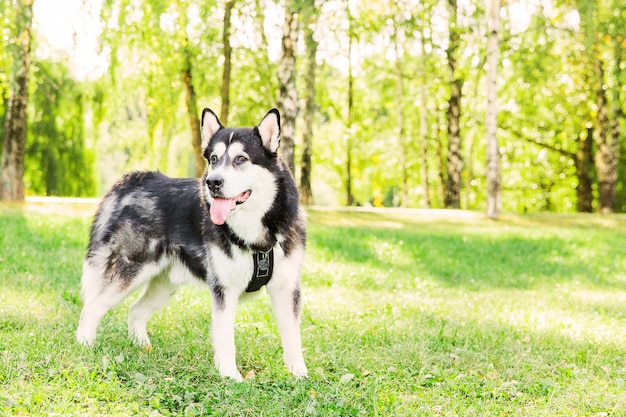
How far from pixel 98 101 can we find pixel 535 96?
58.7 feet

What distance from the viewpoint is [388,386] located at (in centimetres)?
517

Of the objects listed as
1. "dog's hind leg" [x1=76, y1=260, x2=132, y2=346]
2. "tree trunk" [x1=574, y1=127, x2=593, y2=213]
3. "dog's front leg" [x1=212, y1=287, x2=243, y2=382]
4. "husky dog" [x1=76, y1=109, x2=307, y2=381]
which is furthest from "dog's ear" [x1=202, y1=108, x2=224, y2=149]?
"tree trunk" [x1=574, y1=127, x2=593, y2=213]

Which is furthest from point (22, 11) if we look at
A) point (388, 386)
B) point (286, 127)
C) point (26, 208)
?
point (388, 386)

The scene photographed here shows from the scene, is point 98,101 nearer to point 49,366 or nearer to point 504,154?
point 49,366

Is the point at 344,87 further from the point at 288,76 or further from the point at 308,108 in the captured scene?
the point at 288,76

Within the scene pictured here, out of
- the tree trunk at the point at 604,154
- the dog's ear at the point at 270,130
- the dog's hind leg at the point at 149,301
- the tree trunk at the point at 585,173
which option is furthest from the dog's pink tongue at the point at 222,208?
the tree trunk at the point at 585,173

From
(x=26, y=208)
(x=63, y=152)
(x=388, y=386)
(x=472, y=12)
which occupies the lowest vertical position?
(x=388, y=386)

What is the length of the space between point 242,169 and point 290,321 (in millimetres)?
1324

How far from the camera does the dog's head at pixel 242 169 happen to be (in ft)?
15.7

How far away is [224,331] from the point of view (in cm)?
509

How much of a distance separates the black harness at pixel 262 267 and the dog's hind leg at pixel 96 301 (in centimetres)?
129

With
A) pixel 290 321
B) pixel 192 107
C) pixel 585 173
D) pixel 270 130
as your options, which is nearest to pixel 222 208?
pixel 270 130

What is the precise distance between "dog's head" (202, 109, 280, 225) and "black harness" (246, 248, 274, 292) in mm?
333

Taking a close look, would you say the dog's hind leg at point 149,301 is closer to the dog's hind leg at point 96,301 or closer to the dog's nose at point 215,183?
the dog's hind leg at point 96,301
